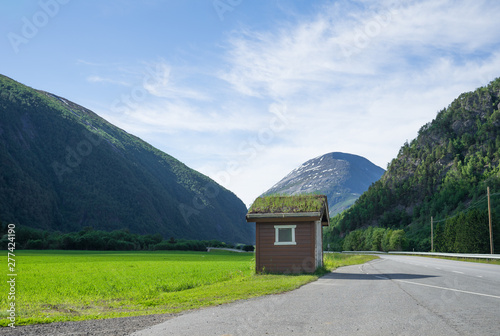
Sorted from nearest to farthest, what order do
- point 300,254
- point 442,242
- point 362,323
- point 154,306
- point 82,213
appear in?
1. point 362,323
2. point 154,306
3. point 300,254
4. point 442,242
5. point 82,213

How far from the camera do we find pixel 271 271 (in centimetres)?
2344

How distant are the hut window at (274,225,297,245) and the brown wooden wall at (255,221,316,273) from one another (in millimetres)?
167

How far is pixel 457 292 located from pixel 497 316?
4.50 meters

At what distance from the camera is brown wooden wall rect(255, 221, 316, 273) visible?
2317cm

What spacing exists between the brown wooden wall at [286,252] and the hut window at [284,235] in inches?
6.6

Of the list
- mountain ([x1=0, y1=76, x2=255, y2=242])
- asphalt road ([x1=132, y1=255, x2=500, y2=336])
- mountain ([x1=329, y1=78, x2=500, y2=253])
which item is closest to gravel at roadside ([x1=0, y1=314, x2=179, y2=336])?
asphalt road ([x1=132, y1=255, x2=500, y2=336])

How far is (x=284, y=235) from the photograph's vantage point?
936 inches

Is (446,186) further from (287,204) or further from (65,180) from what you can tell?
(287,204)

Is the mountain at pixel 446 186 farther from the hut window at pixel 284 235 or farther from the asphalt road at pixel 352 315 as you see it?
the asphalt road at pixel 352 315

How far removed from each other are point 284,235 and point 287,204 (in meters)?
1.72

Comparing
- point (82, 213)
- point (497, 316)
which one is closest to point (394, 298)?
point (497, 316)

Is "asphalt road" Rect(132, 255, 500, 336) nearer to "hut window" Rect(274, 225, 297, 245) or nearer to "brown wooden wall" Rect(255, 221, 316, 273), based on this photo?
"brown wooden wall" Rect(255, 221, 316, 273)

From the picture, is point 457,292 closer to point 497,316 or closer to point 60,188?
point 497,316

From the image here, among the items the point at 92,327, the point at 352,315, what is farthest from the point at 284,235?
the point at 92,327
